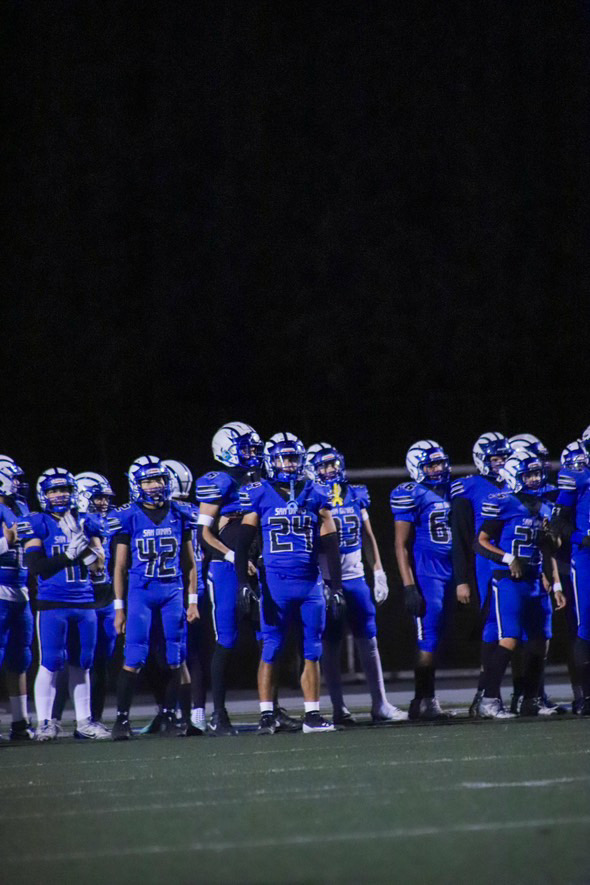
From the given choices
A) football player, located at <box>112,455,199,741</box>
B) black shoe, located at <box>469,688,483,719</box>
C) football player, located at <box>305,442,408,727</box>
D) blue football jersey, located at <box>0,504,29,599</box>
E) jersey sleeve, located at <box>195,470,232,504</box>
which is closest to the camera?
football player, located at <box>112,455,199,741</box>

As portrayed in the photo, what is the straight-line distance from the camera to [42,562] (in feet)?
31.6

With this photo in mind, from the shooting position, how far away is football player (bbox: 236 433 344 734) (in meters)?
9.15

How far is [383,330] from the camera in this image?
54.6 ft

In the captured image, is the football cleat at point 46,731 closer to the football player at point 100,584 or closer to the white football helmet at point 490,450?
the football player at point 100,584

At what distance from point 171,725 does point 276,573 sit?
1.32 m

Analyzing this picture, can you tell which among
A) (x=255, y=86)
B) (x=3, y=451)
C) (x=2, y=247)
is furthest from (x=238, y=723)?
(x=255, y=86)

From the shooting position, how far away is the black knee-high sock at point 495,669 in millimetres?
9344

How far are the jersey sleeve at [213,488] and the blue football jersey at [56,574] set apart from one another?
3.05 ft

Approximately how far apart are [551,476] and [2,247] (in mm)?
6987

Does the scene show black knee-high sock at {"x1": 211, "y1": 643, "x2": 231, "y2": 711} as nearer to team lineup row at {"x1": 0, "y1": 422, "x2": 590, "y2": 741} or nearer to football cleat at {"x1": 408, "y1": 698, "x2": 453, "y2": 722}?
team lineup row at {"x1": 0, "y1": 422, "x2": 590, "y2": 741}

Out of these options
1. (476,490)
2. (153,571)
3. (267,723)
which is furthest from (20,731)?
(476,490)

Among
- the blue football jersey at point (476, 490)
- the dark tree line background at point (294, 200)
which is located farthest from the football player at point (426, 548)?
the dark tree line background at point (294, 200)

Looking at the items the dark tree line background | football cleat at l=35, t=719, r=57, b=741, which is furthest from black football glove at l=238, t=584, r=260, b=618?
the dark tree line background

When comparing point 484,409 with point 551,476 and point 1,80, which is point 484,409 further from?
point 1,80
